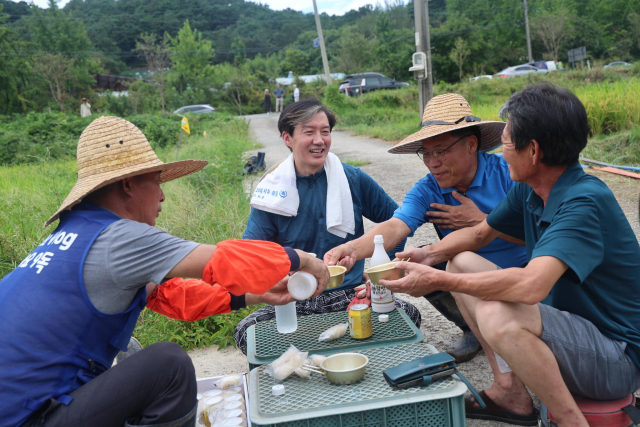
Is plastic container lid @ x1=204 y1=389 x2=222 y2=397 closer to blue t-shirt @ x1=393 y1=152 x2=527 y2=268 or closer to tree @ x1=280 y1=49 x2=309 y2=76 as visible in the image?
blue t-shirt @ x1=393 y1=152 x2=527 y2=268

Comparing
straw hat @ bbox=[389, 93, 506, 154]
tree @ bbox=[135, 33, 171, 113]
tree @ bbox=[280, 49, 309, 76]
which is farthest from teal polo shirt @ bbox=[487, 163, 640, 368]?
tree @ bbox=[280, 49, 309, 76]

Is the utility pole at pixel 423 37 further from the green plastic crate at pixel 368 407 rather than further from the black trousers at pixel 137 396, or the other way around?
the black trousers at pixel 137 396

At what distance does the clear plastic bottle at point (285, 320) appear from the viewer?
277 centimetres

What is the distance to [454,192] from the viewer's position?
120 inches

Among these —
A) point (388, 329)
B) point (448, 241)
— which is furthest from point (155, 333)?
point (448, 241)

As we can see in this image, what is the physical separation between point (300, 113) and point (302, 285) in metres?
1.34

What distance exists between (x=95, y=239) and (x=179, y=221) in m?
3.75

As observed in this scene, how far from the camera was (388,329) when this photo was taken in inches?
102

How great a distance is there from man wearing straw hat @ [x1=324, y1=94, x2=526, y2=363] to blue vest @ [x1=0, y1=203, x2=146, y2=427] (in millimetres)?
1425

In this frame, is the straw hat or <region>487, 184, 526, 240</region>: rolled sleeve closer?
<region>487, 184, 526, 240</region>: rolled sleeve

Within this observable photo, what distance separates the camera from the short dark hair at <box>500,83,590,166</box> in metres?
2.01

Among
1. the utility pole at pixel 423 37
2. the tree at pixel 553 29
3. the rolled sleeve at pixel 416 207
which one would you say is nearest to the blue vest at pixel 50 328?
Result: the rolled sleeve at pixel 416 207

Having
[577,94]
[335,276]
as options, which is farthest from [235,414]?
[577,94]

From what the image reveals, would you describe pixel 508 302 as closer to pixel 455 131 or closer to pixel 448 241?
pixel 448 241
